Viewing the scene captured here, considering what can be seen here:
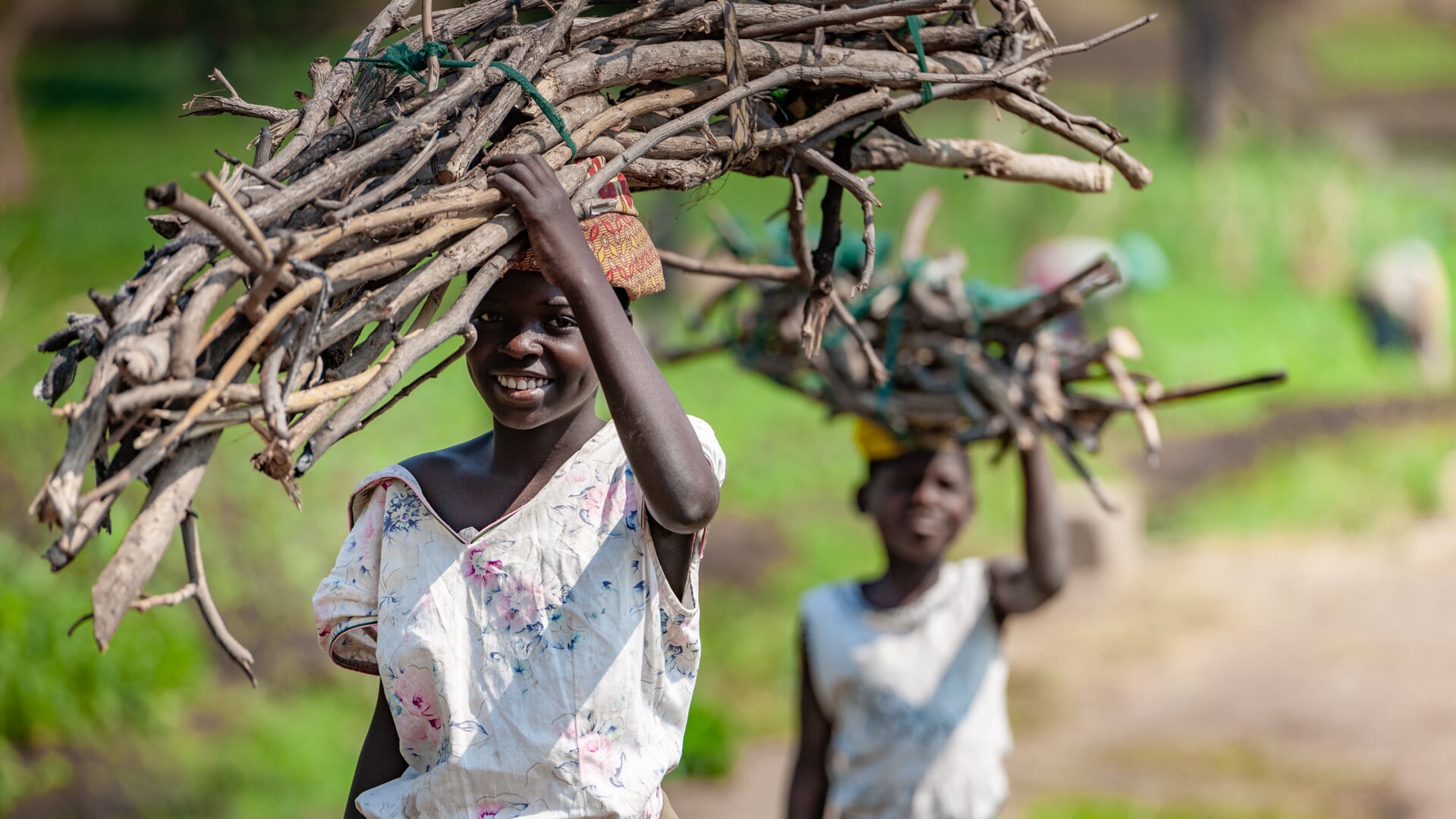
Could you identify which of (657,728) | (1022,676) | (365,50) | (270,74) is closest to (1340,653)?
(1022,676)

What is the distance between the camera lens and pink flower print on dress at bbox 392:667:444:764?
1.90 meters

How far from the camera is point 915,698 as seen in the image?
137 inches

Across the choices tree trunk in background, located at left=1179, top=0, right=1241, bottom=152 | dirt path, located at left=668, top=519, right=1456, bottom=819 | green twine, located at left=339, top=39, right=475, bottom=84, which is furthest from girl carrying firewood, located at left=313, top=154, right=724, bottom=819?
tree trunk in background, located at left=1179, top=0, right=1241, bottom=152

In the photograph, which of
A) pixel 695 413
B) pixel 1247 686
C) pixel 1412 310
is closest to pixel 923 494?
pixel 1247 686

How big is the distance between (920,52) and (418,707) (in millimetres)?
1144

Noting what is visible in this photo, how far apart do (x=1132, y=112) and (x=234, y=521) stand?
1364cm

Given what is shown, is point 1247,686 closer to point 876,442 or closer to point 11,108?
point 876,442

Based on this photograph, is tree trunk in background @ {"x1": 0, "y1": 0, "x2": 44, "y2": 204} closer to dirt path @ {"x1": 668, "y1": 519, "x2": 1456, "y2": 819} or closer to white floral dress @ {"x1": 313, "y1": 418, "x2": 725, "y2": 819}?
dirt path @ {"x1": 668, "y1": 519, "x2": 1456, "y2": 819}

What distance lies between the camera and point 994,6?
2.12 m

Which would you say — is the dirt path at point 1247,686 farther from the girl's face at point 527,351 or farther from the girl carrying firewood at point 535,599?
the girl's face at point 527,351

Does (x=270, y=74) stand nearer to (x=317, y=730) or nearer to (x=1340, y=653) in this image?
(x=317, y=730)

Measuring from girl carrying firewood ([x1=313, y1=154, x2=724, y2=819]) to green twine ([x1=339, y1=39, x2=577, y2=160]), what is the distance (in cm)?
13

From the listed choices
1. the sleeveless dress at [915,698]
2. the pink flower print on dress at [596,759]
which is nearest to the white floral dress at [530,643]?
the pink flower print on dress at [596,759]

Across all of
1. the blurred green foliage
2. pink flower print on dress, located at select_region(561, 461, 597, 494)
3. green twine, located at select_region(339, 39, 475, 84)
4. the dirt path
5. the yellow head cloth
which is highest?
green twine, located at select_region(339, 39, 475, 84)
